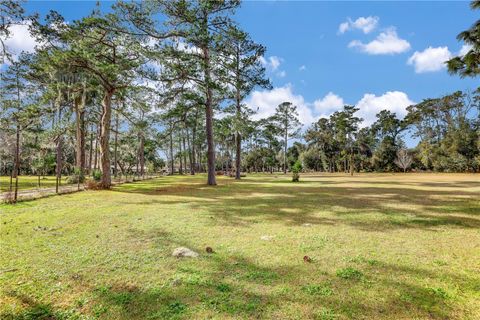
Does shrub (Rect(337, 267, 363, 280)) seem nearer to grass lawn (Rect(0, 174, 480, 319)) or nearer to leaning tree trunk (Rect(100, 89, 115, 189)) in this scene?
grass lawn (Rect(0, 174, 480, 319))

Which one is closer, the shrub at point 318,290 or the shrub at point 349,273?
the shrub at point 318,290

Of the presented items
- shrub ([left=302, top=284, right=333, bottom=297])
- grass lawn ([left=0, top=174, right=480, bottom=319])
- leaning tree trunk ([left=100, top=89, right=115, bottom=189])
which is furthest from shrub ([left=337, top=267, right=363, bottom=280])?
leaning tree trunk ([left=100, top=89, right=115, bottom=189])

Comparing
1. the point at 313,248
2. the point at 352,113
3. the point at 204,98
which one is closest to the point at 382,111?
the point at 352,113

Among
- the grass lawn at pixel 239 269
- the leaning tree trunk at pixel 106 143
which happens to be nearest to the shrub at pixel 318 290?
the grass lawn at pixel 239 269

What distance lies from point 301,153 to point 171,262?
231ft

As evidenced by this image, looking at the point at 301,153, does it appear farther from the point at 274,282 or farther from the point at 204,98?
the point at 274,282

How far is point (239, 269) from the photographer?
425cm

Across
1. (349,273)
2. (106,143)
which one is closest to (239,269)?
(349,273)

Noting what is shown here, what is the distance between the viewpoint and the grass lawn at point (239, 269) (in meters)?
3.16

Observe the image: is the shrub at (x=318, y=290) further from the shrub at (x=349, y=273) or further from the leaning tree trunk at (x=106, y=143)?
the leaning tree trunk at (x=106, y=143)

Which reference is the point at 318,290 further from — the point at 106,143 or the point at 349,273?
the point at 106,143

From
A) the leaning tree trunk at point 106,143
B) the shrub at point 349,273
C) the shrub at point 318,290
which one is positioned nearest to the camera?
the shrub at point 318,290

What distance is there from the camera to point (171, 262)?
4.52m

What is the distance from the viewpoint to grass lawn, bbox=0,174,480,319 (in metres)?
3.16
